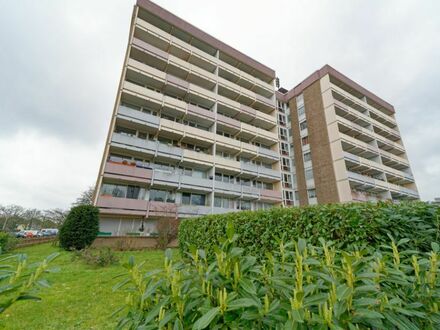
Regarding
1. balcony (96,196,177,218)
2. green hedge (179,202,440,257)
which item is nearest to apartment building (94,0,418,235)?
balcony (96,196,177,218)

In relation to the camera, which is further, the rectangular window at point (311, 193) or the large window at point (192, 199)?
the rectangular window at point (311, 193)

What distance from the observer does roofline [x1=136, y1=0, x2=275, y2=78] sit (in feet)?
70.8

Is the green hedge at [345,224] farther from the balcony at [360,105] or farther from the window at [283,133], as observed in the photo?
the balcony at [360,105]

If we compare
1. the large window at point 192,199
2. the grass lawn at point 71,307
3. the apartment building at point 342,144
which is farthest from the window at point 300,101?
the grass lawn at point 71,307

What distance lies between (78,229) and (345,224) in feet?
48.4

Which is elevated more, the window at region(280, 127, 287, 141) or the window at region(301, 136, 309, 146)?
the window at region(280, 127, 287, 141)

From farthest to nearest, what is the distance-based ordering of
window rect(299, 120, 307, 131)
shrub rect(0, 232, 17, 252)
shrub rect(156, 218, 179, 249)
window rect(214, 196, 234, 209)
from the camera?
window rect(299, 120, 307, 131), window rect(214, 196, 234, 209), shrub rect(156, 218, 179, 249), shrub rect(0, 232, 17, 252)

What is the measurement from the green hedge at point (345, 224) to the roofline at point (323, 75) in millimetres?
30659

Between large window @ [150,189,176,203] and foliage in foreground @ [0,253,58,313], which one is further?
large window @ [150,189,176,203]

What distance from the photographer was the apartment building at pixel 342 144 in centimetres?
2584

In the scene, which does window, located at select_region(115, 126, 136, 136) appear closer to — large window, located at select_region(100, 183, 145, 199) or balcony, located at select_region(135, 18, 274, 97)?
large window, located at select_region(100, 183, 145, 199)

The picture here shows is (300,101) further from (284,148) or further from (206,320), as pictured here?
(206,320)

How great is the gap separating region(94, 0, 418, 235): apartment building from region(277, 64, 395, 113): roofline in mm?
204

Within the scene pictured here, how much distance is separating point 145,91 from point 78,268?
53.5 ft
